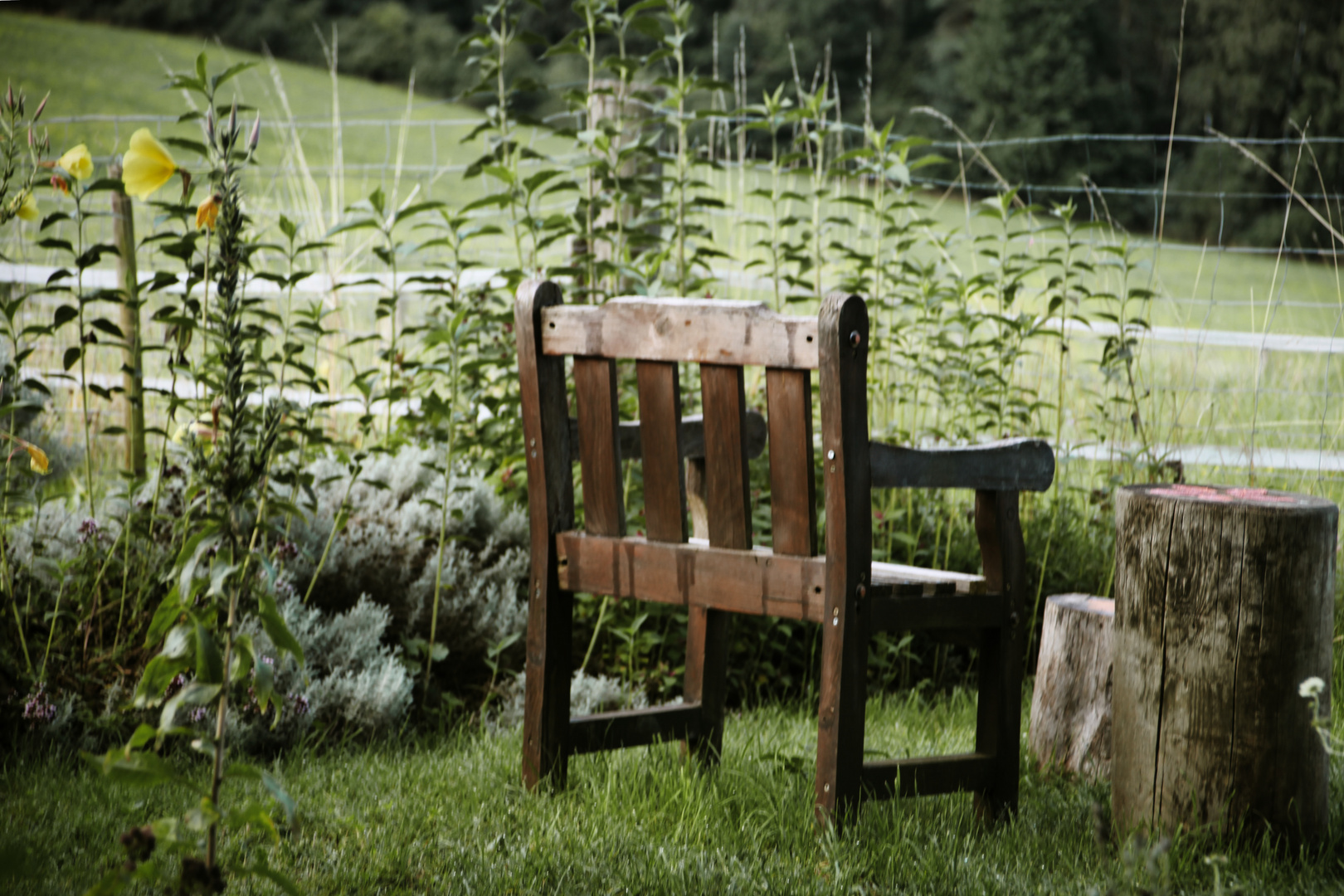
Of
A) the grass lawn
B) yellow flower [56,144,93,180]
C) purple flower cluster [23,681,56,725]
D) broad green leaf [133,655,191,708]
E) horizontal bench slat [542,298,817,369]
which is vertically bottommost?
the grass lawn

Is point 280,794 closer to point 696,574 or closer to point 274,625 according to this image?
point 274,625

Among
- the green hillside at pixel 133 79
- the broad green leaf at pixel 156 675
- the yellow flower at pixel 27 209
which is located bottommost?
the broad green leaf at pixel 156 675

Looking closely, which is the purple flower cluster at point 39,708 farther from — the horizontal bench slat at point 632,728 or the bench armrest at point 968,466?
the bench armrest at point 968,466

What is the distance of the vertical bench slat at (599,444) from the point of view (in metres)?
2.19

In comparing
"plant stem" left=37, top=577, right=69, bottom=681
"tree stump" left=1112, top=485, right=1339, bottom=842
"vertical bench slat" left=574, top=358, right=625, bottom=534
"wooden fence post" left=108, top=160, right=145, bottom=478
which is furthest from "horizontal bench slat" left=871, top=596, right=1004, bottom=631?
"plant stem" left=37, top=577, right=69, bottom=681

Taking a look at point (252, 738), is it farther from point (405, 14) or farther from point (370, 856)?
point (405, 14)

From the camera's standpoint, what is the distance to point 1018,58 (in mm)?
22672

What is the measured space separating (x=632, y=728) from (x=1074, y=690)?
109 cm

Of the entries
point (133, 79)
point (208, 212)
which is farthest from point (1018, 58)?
point (208, 212)

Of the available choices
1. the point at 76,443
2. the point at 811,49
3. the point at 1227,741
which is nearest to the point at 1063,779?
the point at 1227,741

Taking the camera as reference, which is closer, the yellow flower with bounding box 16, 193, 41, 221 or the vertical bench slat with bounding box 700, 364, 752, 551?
the vertical bench slat with bounding box 700, 364, 752, 551

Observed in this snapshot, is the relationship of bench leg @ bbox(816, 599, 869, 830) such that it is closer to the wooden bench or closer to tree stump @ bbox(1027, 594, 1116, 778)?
the wooden bench

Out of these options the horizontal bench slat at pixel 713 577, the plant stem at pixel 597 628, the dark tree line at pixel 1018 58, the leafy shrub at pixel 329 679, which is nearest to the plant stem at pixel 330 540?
the leafy shrub at pixel 329 679

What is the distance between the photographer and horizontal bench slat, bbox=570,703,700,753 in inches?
91.8
